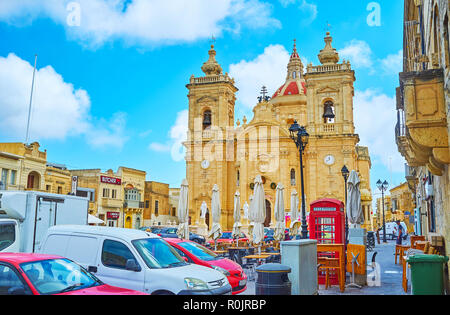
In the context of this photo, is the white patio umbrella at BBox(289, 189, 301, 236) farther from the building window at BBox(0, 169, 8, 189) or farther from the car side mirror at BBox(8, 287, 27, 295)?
the building window at BBox(0, 169, 8, 189)

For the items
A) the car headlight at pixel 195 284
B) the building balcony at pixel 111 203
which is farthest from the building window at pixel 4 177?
the car headlight at pixel 195 284

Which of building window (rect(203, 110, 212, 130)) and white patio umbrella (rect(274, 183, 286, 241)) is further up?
building window (rect(203, 110, 212, 130))

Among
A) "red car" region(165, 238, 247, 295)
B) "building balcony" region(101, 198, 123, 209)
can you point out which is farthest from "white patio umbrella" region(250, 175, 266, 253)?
"building balcony" region(101, 198, 123, 209)

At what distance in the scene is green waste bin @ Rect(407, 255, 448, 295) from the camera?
26.6ft

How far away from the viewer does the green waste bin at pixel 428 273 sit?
26.6 ft

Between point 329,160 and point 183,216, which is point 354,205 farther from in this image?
point 329,160

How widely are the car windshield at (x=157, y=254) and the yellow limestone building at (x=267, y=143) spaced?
33213 mm

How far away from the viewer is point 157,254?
858 centimetres

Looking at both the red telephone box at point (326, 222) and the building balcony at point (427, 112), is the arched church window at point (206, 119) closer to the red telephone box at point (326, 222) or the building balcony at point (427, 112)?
the red telephone box at point (326, 222)

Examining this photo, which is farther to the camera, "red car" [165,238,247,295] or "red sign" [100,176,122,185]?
"red sign" [100,176,122,185]

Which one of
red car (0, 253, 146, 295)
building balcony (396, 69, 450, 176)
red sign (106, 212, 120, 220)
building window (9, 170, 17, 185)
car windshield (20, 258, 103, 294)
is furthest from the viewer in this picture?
red sign (106, 212, 120, 220)

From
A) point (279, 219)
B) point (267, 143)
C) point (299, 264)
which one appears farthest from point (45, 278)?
point (267, 143)

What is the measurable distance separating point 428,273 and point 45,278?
7105mm

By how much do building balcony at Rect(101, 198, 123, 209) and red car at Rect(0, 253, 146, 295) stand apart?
40331 millimetres
